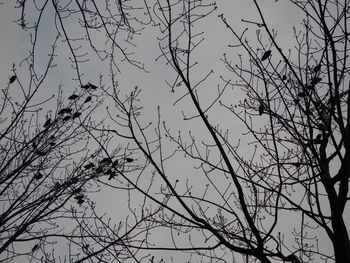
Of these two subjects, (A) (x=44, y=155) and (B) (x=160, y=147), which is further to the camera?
(A) (x=44, y=155)

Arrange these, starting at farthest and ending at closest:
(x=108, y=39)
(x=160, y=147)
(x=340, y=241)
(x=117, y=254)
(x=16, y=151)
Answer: (x=16, y=151) < (x=117, y=254) < (x=160, y=147) < (x=108, y=39) < (x=340, y=241)

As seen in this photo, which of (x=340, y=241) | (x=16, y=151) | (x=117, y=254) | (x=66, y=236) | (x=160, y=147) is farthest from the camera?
(x=16, y=151)

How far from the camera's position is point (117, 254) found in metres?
3.98

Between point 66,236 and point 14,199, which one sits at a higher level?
point 14,199

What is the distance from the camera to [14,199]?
17.2 feet

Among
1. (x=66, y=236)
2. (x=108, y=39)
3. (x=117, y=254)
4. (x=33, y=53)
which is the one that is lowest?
(x=117, y=254)

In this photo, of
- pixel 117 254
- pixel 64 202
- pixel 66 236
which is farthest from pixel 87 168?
pixel 117 254

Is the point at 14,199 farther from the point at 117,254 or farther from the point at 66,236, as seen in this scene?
the point at 117,254

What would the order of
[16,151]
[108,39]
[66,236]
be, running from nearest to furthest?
[108,39] < [66,236] < [16,151]

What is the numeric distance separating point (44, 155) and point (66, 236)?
1.30 m

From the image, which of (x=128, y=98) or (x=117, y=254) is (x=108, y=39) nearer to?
(x=128, y=98)

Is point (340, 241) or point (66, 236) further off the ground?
point (66, 236)

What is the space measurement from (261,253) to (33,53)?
227cm

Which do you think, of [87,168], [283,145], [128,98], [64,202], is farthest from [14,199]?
[283,145]
